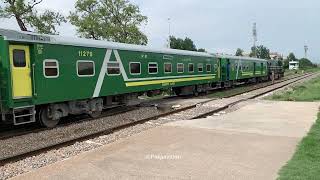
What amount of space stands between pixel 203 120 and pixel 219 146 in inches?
200

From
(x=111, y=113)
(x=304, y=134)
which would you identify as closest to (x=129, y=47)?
(x=111, y=113)

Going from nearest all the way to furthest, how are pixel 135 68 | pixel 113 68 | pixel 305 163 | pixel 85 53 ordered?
pixel 305 163, pixel 85 53, pixel 113 68, pixel 135 68

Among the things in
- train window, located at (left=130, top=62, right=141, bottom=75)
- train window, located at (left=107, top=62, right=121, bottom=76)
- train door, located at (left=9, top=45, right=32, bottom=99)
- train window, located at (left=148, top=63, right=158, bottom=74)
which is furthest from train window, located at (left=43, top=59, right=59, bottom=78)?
train window, located at (left=148, top=63, right=158, bottom=74)

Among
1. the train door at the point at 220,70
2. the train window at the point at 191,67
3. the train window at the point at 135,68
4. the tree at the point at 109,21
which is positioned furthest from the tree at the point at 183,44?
the train window at the point at 135,68

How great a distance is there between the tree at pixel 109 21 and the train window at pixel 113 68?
29.2 m

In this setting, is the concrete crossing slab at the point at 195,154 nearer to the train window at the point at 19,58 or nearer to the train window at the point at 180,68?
the train window at the point at 19,58

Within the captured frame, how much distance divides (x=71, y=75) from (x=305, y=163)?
9613 mm

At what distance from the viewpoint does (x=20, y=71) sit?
13.5m

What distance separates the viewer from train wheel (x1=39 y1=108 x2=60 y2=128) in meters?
15.0

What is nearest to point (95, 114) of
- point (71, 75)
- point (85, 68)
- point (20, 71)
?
point (85, 68)

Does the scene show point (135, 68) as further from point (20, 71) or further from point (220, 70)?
point (220, 70)

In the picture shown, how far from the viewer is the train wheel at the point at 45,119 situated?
49.2ft

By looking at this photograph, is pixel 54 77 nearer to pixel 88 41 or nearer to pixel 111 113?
pixel 88 41

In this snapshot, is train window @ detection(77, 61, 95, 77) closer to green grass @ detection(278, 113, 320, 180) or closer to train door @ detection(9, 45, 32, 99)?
train door @ detection(9, 45, 32, 99)
